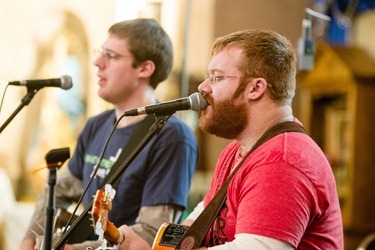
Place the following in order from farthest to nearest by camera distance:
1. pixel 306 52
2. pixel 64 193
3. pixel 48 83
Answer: pixel 306 52 → pixel 64 193 → pixel 48 83

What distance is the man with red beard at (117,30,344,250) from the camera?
2254 millimetres

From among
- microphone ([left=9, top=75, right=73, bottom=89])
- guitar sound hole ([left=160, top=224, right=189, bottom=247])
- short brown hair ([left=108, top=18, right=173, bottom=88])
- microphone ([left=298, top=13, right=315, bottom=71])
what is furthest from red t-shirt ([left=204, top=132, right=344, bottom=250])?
microphone ([left=298, top=13, right=315, bottom=71])

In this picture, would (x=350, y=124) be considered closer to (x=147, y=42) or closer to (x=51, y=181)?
(x=147, y=42)

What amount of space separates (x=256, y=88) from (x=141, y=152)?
2.58 feet

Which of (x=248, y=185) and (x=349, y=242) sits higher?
(x=248, y=185)

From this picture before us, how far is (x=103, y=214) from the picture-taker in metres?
2.26

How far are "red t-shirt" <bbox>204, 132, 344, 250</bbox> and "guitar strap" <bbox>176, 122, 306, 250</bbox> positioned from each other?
0.03 m

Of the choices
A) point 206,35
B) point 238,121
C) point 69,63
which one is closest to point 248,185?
point 238,121

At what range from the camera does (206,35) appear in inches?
299

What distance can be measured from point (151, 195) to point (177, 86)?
12.0 ft

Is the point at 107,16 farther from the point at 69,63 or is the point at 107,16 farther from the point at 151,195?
the point at 151,195

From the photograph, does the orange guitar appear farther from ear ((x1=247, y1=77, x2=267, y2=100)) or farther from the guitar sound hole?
ear ((x1=247, y1=77, x2=267, y2=100))

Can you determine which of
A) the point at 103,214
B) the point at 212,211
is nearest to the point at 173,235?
the point at 212,211

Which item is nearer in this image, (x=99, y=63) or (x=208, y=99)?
(x=208, y=99)
